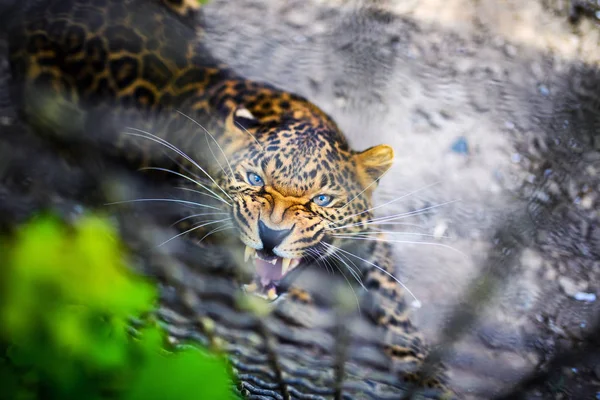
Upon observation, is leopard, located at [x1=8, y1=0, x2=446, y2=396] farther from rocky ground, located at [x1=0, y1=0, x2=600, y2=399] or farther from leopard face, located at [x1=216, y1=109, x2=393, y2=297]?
rocky ground, located at [x1=0, y1=0, x2=600, y2=399]

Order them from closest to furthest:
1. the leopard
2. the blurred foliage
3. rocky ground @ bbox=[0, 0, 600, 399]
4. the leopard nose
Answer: the blurred foliage
the leopard nose
the leopard
rocky ground @ bbox=[0, 0, 600, 399]

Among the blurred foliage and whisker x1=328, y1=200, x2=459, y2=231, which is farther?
whisker x1=328, y1=200, x2=459, y2=231

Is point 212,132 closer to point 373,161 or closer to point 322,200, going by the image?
point 322,200

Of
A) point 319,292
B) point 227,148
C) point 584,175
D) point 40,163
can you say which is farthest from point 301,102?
point 584,175

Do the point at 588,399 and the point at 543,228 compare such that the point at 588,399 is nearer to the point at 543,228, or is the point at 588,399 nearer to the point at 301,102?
the point at 543,228

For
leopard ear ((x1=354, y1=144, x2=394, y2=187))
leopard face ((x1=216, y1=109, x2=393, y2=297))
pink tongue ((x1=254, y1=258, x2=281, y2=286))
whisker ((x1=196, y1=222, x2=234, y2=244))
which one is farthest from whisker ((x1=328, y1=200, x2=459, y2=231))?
whisker ((x1=196, y1=222, x2=234, y2=244))

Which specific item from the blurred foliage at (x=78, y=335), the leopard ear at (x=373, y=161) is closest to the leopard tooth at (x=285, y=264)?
the leopard ear at (x=373, y=161)
